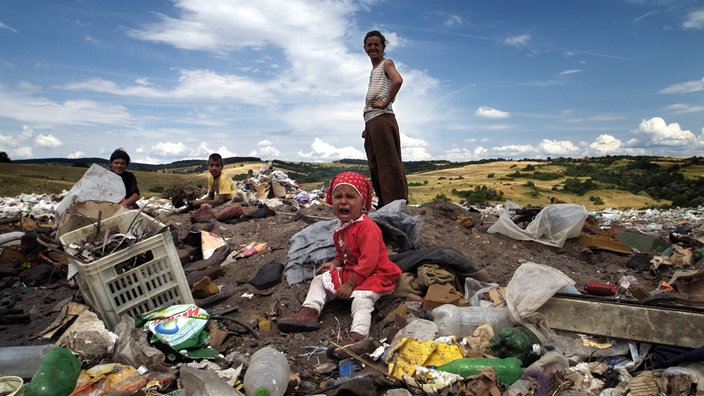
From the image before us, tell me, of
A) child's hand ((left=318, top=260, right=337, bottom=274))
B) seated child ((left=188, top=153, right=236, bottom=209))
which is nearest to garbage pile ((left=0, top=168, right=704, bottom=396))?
child's hand ((left=318, top=260, right=337, bottom=274))

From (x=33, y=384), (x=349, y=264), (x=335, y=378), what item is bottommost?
(x=335, y=378)

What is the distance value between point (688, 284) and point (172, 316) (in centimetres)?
399

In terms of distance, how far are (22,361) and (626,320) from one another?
3579mm

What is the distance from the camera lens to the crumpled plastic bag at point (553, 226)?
5.01m

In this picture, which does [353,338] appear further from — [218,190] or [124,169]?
[218,190]

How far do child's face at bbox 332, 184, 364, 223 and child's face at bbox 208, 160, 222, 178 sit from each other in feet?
13.9

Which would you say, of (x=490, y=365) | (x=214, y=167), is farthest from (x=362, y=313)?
(x=214, y=167)

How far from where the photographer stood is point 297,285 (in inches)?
143

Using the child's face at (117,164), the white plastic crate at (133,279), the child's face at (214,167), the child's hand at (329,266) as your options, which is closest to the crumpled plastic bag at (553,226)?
the child's hand at (329,266)

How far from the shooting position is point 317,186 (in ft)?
37.8

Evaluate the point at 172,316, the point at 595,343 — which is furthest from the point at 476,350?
the point at 172,316

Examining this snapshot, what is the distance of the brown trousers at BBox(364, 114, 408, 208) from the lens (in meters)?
4.96

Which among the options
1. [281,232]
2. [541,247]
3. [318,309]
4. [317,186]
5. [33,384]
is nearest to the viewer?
[33,384]

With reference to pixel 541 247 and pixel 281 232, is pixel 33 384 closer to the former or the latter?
pixel 281 232
